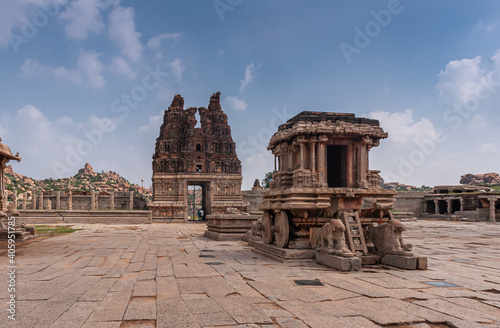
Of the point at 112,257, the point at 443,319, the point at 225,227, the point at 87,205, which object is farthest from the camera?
the point at 87,205

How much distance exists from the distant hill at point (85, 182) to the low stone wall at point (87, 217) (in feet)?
98.0

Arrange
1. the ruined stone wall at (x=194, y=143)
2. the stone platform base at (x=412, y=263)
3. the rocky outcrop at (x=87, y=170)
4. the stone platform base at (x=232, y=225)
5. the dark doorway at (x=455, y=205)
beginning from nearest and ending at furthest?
the stone platform base at (x=412, y=263), the stone platform base at (x=232, y=225), the dark doorway at (x=455, y=205), the ruined stone wall at (x=194, y=143), the rocky outcrop at (x=87, y=170)

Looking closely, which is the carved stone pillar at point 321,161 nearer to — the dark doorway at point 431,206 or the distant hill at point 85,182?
the dark doorway at point 431,206

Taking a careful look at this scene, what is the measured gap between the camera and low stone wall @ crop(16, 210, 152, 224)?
22938 millimetres

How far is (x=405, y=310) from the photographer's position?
3.75 metres

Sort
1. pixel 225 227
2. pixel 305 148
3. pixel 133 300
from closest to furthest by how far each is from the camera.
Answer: pixel 133 300, pixel 305 148, pixel 225 227

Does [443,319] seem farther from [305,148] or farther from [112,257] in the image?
[112,257]

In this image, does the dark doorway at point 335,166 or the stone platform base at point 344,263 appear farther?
the dark doorway at point 335,166

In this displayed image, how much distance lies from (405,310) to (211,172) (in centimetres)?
3089

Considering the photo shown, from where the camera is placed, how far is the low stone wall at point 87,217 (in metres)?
22.9

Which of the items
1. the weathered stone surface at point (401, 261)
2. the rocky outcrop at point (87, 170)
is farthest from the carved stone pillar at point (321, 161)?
the rocky outcrop at point (87, 170)

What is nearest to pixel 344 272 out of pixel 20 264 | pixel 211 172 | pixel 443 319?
pixel 443 319

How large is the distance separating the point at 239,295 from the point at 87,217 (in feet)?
74.1

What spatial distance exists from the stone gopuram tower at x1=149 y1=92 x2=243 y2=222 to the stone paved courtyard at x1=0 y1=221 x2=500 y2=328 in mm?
24025
